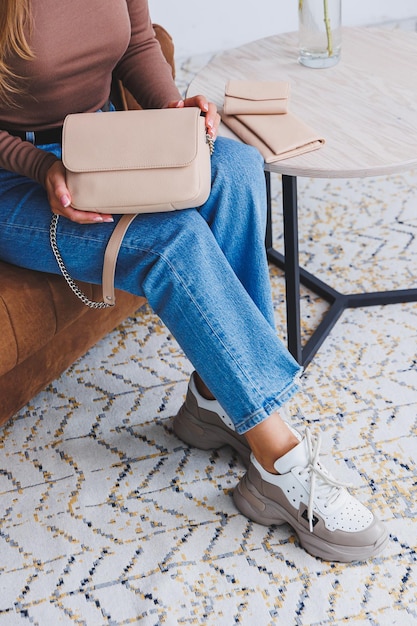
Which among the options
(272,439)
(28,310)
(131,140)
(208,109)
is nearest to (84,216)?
(131,140)

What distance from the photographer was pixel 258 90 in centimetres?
157

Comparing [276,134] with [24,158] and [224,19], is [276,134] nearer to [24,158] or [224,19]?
[24,158]

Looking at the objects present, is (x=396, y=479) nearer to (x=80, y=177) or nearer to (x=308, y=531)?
(x=308, y=531)

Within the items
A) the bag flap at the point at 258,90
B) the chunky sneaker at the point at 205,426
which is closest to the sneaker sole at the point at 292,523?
the chunky sneaker at the point at 205,426

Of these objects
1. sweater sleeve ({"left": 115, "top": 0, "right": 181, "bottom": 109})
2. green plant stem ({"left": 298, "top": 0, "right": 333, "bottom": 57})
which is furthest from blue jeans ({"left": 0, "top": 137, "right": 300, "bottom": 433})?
green plant stem ({"left": 298, "top": 0, "right": 333, "bottom": 57})

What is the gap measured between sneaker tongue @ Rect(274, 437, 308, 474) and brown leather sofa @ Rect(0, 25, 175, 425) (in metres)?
0.49

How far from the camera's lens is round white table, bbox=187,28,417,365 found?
4.64 feet

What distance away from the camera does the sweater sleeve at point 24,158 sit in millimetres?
1330

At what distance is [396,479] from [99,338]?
702 mm

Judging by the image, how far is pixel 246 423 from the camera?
4.07 feet

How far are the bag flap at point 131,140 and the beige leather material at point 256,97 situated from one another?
29 centimetres

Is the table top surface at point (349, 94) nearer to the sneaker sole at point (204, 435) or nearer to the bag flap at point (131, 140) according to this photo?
the bag flap at point (131, 140)

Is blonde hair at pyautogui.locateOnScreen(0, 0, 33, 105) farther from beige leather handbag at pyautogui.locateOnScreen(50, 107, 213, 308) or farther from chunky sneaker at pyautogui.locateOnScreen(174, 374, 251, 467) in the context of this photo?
chunky sneaker at pyautogui.locateOnScreen(174, 374, 251, 467)

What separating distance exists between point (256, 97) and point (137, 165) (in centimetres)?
45
